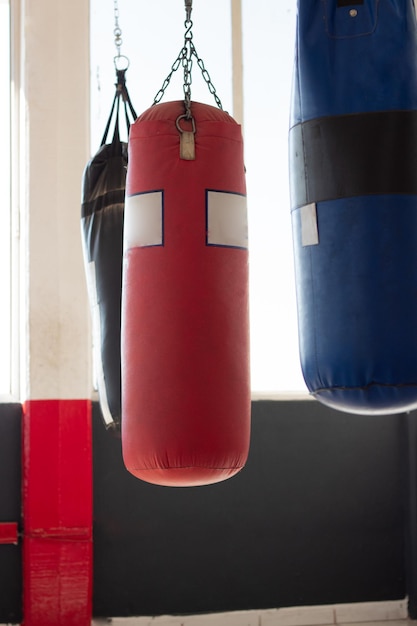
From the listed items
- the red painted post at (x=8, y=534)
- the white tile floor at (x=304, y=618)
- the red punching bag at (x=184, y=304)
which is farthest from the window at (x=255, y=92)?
the red punching bag at (x=184, y=304)

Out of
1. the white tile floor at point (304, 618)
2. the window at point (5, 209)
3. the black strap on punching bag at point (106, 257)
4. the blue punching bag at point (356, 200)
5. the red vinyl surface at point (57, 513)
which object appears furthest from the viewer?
the window at point (5, 209)

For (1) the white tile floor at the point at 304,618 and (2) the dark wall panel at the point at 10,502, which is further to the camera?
(1) the white tile floor at the point at 304,618

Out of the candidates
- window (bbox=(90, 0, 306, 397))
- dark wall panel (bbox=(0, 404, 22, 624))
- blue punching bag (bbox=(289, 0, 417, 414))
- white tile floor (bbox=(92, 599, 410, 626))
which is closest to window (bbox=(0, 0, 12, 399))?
dark wall panel (bbox=(0, 404, 22, 624))

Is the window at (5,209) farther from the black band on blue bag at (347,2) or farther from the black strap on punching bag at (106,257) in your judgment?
the black band on blue bag at (347,2)

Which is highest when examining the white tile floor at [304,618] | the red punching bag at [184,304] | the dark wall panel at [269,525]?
the red punching bag at [184,304]

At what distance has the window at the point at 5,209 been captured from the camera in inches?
164

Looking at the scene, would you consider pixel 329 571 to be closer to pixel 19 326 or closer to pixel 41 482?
pixel 41 482

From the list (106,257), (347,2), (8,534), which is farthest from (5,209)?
(347,2)

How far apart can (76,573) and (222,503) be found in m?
0.79

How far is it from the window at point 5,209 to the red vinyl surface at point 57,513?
0.30 meters

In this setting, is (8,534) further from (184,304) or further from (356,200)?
(356,200)

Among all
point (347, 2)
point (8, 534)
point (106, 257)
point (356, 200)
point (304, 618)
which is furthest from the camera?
point (304, 618)

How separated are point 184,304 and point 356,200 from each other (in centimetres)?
54

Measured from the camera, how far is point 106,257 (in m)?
3.13
